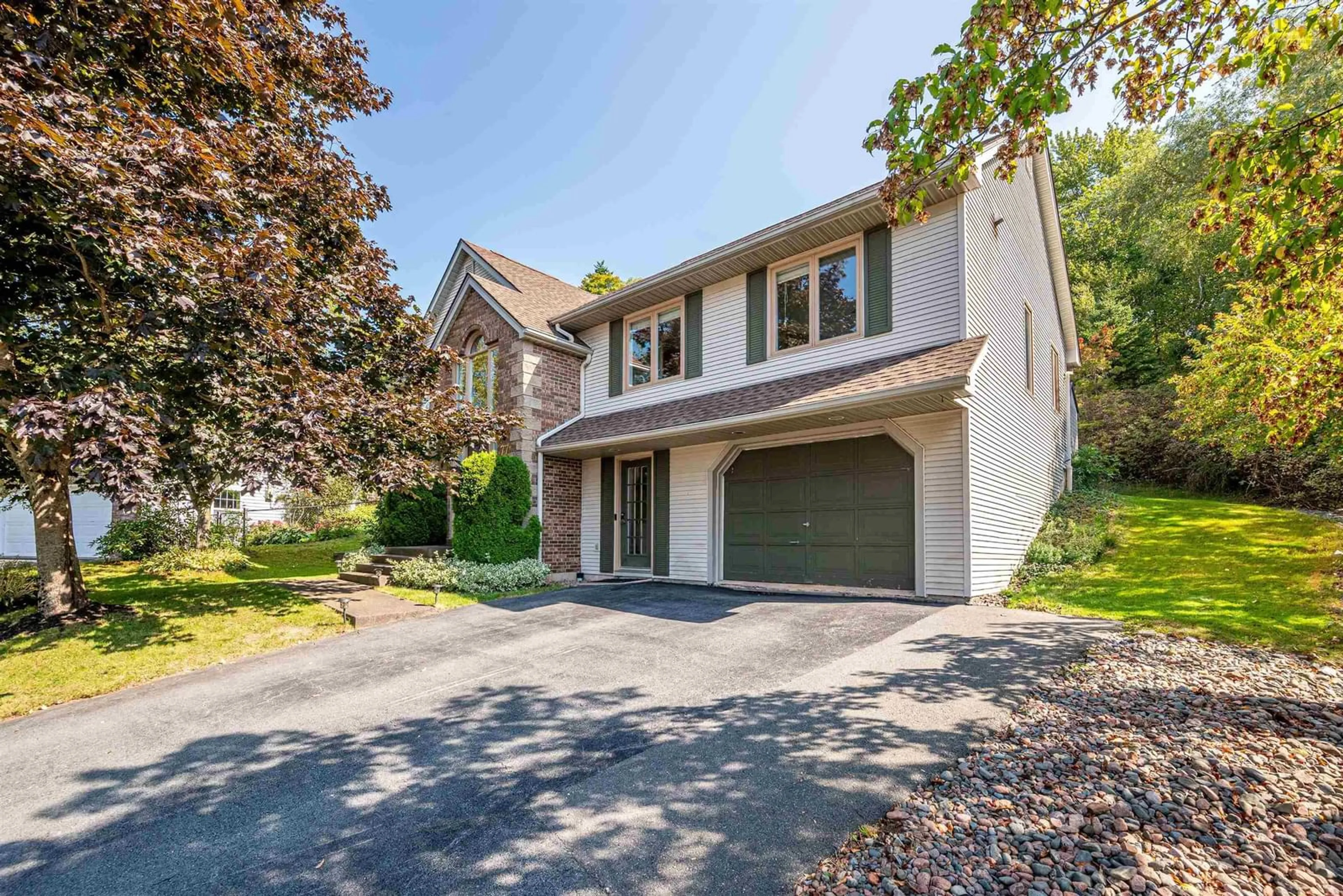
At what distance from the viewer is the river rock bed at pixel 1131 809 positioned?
88.4 inches

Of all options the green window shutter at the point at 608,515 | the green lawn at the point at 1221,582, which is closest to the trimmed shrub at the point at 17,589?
the green window shutter at the point at 608,515

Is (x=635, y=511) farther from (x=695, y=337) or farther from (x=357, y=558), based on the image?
(x=357, y=558)

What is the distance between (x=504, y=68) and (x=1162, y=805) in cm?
1182

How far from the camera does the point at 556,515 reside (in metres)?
12.0

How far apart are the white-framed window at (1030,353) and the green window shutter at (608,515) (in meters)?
8.70

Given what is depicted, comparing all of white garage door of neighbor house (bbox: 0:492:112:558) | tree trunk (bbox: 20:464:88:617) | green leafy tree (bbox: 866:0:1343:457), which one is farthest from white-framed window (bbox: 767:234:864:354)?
white garage door of neighbor house (bbox: 0:492:112:558)

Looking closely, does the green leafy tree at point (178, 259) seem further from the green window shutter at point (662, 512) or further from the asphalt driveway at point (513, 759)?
the green window shutter at point (662, 512)

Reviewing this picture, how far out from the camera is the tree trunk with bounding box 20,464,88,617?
23.8 feet

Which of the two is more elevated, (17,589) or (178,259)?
(178,259)

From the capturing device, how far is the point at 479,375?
13297 millimetres

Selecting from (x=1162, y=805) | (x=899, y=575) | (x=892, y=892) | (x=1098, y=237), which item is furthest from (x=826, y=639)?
(x=1098, y=237)

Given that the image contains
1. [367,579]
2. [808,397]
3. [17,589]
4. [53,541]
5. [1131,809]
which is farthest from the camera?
[367,579]

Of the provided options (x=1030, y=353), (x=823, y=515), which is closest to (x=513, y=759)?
(x=823, y=515)

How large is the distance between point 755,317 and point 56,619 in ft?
35.7
